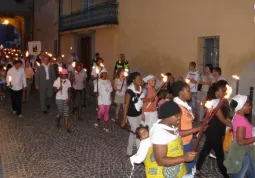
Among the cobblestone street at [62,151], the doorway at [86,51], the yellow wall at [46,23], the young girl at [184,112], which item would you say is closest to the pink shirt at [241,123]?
the young girl at [184,112]

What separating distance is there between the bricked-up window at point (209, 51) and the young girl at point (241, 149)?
817 centimetres

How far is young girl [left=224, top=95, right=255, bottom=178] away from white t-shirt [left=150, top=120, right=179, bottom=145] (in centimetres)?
131

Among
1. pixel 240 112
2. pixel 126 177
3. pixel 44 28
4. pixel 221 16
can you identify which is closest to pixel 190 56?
pixel 221 16

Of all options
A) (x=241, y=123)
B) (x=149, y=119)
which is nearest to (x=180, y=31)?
(x=149, y=119)

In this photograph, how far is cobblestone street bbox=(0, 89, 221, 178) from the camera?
6.73m

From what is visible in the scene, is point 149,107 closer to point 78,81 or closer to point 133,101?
point 133,101

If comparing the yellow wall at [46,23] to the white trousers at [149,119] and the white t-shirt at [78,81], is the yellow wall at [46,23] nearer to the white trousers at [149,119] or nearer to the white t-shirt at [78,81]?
the white t-shirt at [78,81]

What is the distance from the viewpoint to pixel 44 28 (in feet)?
102

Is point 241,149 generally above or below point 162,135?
below

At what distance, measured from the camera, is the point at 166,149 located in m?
3.64

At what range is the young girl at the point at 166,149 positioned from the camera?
362 cm

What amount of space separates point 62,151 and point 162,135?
4.75 metres

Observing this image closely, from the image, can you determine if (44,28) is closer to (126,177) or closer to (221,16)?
(221,16)

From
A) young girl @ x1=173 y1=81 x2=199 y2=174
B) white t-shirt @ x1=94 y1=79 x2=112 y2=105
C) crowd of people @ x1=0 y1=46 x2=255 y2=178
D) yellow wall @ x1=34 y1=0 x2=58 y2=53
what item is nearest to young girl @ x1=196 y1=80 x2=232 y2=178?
crowd of people @ x1=0 y1=46 x2=255 y2=178
